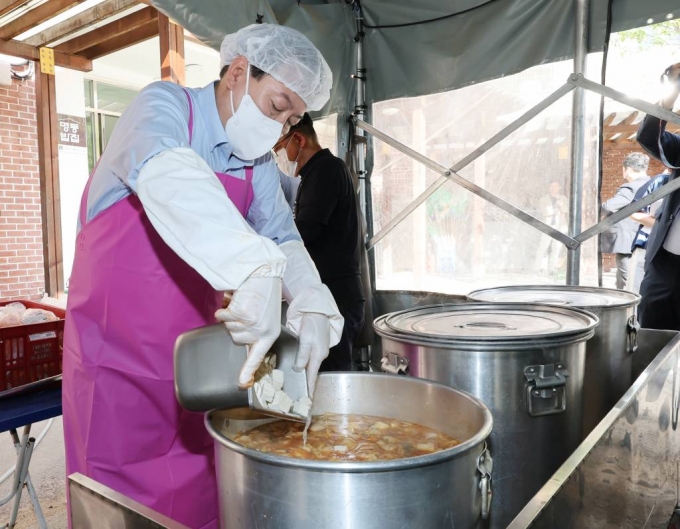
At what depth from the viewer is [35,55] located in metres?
5.61

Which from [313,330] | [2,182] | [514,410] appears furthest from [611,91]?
[2,182]

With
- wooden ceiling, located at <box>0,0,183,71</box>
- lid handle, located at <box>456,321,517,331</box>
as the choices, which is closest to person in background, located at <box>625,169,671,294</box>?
lid handle, located at <box>456,321,517,331</box>

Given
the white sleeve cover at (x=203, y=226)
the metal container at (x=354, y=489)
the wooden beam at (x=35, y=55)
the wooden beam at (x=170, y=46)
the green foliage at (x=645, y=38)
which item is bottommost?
the metal container at (x=354, y=489)

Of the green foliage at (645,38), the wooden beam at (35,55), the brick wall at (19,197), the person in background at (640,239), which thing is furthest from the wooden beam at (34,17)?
the person in background at (640,239)

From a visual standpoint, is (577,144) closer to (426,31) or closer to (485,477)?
(426,31)

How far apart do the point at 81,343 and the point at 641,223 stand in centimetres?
491

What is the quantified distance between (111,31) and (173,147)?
5138mm

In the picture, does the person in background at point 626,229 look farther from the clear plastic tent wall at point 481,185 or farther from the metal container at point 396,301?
the metal container at point 396,301

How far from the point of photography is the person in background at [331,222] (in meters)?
2.96

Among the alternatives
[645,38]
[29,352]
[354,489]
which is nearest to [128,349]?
[354,489]

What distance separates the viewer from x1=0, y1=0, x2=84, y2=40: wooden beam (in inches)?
178

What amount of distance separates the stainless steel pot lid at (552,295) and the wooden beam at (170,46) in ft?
10.5

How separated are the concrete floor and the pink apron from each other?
1619 millimetres

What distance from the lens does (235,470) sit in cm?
89
